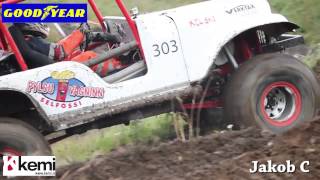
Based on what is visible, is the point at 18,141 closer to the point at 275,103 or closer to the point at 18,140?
the point at 18,140

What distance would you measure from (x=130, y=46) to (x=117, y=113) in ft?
2.07

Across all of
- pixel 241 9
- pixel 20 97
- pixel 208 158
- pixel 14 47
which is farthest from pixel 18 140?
pixel 241 9

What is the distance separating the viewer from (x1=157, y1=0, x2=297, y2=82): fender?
556cm

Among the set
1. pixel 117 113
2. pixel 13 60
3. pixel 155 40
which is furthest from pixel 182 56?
pixel 13 60

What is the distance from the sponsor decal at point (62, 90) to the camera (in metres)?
5.09

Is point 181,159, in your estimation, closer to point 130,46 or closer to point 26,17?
point 130,46

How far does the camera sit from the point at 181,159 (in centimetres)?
442

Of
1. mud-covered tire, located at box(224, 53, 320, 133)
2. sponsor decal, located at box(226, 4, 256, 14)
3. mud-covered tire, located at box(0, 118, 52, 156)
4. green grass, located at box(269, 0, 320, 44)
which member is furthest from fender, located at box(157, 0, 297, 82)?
green grass, located at box(269, 0, 320, 44)

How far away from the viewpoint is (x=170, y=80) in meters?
5.52

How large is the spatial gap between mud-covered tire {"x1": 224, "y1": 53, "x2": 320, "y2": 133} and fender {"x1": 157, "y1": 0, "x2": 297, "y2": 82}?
34 centimetres

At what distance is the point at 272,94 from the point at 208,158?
1696 millimetres

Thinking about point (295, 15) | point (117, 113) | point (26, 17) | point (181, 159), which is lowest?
point (181, 159)

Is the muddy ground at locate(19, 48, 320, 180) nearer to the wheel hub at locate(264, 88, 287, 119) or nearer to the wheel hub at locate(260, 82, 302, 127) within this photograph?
the wheel hub at locate(260, 82, 302, 127)

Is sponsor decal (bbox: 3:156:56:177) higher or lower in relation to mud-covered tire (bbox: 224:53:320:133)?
lower
